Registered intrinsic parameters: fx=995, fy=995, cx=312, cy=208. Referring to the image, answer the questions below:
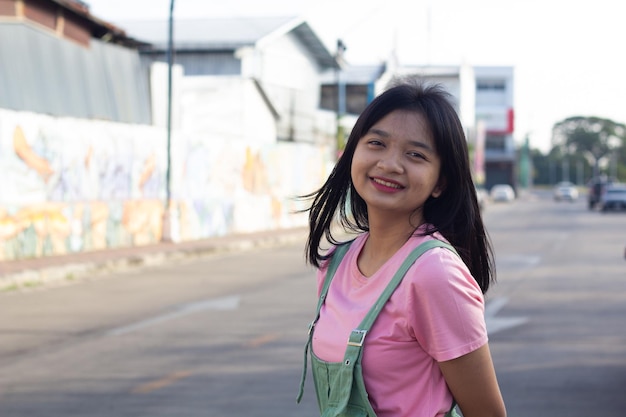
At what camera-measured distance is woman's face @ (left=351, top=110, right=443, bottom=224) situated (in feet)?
7.91

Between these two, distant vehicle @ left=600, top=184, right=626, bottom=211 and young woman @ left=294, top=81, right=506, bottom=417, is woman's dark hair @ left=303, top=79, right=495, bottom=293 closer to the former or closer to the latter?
young woman @ left=294, top=81, right=506, bottom=417

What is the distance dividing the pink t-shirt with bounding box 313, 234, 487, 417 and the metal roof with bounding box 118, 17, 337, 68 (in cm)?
4043

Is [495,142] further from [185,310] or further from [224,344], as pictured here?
[224,344]

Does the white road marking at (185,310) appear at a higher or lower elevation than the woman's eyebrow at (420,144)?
lower

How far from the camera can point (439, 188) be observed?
251 centimetres

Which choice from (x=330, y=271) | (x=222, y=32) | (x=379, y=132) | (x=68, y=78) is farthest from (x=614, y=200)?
(x=379, y=132)

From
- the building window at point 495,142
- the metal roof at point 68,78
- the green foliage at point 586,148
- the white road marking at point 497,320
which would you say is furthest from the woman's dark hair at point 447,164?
the green foliage at point 586,148

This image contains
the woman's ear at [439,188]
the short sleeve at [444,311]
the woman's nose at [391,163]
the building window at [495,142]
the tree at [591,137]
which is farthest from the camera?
the tree at [591,137]

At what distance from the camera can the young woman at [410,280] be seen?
221cm

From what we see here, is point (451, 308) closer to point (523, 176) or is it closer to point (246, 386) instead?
point (246, 386)

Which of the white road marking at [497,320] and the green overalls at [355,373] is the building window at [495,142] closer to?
the white road marking at [497,320]

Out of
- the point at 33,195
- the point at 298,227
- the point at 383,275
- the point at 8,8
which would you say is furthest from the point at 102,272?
the point at 298,227

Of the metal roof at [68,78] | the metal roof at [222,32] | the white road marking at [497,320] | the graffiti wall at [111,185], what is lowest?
the white road marking at [497,320]

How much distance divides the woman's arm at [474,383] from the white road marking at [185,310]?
7.98m
